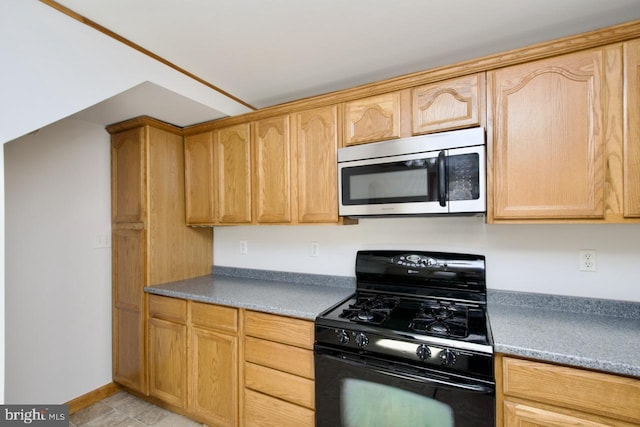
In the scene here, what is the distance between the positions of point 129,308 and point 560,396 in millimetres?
2660

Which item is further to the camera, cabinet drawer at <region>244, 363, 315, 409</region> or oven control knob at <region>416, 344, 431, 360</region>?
cabinet drawer at <region>244, 363, 315, 409</region>

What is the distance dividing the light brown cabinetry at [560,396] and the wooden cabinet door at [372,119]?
4.05ft

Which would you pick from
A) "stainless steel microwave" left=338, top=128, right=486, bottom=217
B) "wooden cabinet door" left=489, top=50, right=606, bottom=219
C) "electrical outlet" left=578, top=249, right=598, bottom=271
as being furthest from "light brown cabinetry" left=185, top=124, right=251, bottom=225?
"electrical outlet" left=578, top=249, right=598, bottom=271

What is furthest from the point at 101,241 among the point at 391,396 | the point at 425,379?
the point at 425,379

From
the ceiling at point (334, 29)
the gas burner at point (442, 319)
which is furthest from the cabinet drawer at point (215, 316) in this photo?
the ceiling at point (334, 29)

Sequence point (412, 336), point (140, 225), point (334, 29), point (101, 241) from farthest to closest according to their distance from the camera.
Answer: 1. point (101, 241)
2. point (140, 225)
3. point (334, 29)
4. point (412, 336)

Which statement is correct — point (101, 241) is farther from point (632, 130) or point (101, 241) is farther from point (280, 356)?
point (632, 130)

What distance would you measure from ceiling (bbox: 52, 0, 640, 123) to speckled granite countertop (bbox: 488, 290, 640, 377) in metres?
1.40

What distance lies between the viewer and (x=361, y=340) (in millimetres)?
1434

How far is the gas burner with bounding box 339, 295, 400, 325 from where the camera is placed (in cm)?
153

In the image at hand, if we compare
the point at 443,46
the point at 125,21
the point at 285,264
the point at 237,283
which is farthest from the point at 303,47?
the point at 237,283

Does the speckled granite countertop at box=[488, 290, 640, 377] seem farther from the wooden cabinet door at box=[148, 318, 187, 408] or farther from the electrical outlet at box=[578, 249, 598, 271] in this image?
the wooden cabinet door at box=[148, 318, 187, 408]

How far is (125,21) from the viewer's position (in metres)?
1.47

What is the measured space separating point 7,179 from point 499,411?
2963mm
